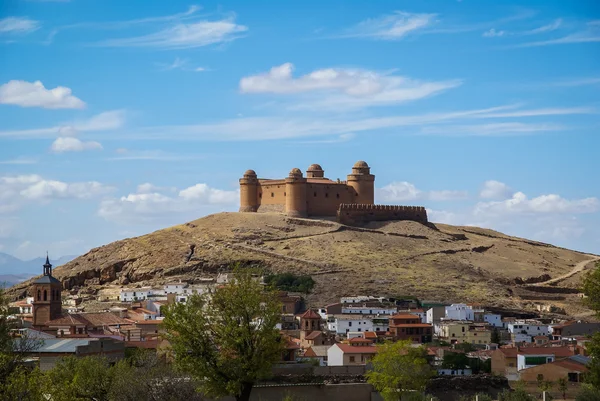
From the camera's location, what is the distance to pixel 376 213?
11850 cm

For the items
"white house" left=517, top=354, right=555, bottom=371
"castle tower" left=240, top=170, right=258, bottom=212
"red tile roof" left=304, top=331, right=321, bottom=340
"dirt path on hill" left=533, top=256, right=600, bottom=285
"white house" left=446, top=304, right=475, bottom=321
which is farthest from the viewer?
"castle tower" left=240, top=170, right=258, bottom=212

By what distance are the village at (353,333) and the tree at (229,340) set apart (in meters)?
7.41

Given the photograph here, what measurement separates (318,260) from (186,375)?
224ft

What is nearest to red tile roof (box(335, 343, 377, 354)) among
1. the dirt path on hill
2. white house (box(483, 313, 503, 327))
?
white house (box(483, 313, 503, 327))

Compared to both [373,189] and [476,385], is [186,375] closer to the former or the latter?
[476,385]

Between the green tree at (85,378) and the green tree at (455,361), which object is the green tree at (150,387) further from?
the green tree at (455,361)

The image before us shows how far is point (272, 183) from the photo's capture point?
384ft

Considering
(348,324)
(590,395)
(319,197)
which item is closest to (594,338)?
(590,395)

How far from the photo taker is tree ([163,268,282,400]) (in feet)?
108

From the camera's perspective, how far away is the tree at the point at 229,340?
3303 cm

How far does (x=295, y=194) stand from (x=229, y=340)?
81.6 meters

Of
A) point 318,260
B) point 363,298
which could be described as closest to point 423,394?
point 363,298

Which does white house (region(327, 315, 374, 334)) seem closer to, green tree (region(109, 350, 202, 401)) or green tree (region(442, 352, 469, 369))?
green tree (region(442, 352, 469, 369))

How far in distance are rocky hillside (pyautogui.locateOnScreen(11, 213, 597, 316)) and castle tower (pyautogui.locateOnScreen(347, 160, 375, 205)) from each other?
3.62 m
